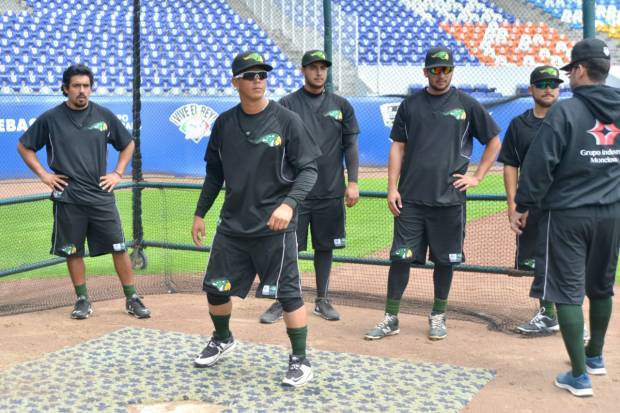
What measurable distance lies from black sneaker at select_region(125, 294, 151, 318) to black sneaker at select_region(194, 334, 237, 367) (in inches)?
51.0

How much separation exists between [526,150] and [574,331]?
1.65m

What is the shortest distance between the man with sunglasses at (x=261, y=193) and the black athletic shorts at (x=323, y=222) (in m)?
1.49

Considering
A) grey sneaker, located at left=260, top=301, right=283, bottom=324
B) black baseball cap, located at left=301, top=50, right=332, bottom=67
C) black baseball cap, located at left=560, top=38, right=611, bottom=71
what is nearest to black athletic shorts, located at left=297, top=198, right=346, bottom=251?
grey sneaker, located at left=260, top=301, right=283, bottom=324

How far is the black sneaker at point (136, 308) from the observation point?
6484 mm

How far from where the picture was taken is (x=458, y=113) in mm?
5840

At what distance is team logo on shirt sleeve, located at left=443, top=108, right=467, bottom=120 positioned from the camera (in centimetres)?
582

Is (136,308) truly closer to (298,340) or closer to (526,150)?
(298,340)

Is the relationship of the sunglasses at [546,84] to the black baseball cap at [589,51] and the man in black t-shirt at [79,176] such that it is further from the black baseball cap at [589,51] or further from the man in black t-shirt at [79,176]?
the man in black t-shirt at [79,176]

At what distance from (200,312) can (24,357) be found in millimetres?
1598

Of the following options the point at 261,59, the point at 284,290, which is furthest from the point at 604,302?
the point at 261,59

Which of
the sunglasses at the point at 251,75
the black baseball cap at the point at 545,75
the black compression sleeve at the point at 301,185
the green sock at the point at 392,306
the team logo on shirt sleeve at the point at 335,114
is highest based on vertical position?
the black baseball cap at the point at 545,75

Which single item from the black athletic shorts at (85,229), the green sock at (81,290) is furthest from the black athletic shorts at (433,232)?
the green sock at (81,290)

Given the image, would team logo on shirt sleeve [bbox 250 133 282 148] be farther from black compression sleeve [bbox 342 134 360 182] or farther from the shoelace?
the shoelace

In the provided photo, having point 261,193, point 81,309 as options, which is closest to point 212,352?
point 261,193
